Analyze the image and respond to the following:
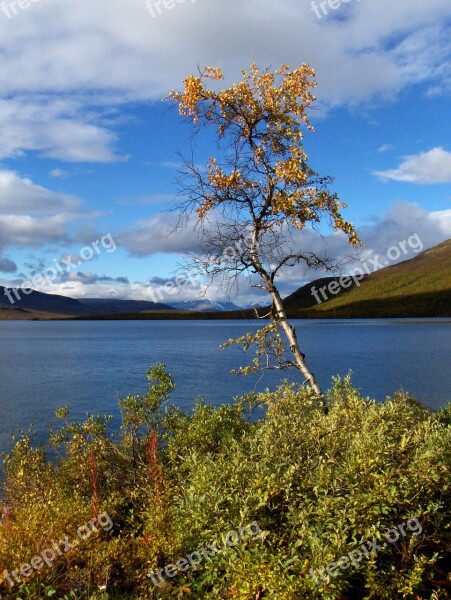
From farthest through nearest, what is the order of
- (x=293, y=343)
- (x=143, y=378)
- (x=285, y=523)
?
1. (x=143, y=378)
2. (x=293, y=343)
3. (x=285, y=523)

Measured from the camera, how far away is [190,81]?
1317 cm

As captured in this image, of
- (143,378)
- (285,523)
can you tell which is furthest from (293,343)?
(143,378)

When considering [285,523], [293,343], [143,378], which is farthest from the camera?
[143,378]

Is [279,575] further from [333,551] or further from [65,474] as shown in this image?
[65,474]

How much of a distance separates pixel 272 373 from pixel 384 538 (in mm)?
54017

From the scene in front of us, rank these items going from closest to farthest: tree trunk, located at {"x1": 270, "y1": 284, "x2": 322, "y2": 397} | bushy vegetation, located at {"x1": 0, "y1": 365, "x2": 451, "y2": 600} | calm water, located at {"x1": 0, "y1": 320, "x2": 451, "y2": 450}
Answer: bushy vegetation, located at {"x1": 0, "y1": 365, "x2": 451, "y2": 600} → tree trunk, located at {"x1": 270, "y1": 284, "x2": 322, "y2": 397} → calm water, located at {"x1": 0, "y1": 320, "x2": 451, "y2": 450}

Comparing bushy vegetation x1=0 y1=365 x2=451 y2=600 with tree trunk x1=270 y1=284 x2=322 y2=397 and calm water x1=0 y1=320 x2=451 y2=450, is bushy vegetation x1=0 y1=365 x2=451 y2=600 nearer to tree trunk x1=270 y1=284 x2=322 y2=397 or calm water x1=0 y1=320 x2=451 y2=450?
tree trunk x1=270 y1=284 x2=322 y2=397

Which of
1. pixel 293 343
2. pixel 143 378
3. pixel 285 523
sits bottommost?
pixel 285 523

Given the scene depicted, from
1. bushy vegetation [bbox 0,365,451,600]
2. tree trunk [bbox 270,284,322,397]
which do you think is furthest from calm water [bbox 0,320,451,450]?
bushy vegetation [bbox 0,365,451,600]

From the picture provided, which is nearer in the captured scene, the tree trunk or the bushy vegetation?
the bushy vegetation

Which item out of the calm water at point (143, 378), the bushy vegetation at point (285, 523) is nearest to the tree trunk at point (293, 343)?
the bushy vegetation at point (285, 523)

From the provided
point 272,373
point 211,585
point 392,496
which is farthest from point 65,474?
point 272,373

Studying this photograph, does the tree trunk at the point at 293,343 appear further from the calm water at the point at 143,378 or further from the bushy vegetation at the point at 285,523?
the calm water at the point at 143,378

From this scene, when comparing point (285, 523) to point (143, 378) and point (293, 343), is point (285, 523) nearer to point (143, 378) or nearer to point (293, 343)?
point (293, 343)
